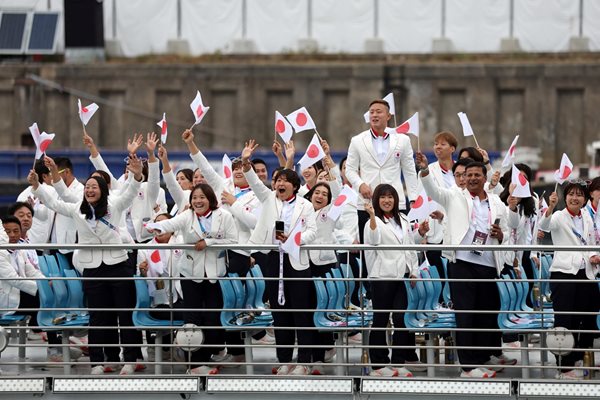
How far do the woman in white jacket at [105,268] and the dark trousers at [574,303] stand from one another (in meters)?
3.85

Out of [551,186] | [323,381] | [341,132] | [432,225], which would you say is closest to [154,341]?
[323,381]

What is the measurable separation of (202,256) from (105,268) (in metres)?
0.91

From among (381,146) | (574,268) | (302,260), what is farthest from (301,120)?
(574,268)

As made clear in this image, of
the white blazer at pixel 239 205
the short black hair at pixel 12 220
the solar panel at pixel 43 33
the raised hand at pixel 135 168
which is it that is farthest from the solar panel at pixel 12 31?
the raised hand at pixel 135 168

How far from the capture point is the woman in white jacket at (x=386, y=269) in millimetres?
13258

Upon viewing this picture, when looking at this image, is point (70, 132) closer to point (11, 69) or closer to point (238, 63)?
point (11, 69)

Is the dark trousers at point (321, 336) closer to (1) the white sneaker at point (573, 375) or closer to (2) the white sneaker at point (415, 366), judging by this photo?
(2) the white sneaker at point (415, 366)

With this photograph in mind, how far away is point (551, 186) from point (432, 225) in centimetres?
1971

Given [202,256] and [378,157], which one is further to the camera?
[378,157]

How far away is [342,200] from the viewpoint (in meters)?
13.2

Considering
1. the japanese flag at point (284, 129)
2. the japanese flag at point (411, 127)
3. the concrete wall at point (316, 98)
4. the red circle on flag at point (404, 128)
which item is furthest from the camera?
the concrete wall at point (316, 98)

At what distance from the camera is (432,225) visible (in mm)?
15055

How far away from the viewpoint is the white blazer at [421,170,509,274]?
13.2 m

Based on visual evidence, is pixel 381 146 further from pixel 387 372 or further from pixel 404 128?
pixel 387 372
